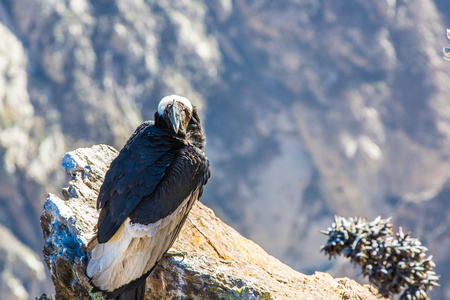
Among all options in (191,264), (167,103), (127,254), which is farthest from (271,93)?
(127,254)

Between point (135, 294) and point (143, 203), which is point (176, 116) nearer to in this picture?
point (143, 203)

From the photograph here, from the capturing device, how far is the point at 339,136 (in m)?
89.6

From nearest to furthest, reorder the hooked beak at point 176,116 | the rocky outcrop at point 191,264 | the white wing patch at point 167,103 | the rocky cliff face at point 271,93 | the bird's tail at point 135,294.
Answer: the bird's tail at point 135,294
the rocky outcrop at point 191,264
the hooked beak at point 176,116
the white wing patch at point 167,103
the rocky cliff face at point 271,93

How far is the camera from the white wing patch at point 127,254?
19.0 ft

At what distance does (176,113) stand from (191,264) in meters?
2.09

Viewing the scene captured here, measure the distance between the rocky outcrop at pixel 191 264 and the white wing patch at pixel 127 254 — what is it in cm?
42

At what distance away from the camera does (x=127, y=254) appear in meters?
5.89

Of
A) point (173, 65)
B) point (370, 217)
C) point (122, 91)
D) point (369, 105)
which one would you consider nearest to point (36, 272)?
point (122, 91)

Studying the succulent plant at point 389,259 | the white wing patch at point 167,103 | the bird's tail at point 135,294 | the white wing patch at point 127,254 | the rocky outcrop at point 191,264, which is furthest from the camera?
the white wing patch at point 167,103

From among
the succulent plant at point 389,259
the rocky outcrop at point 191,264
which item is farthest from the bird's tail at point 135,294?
the succulent plant at point 389,259

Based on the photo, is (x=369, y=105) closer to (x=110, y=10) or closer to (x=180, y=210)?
(x=110, y=10)

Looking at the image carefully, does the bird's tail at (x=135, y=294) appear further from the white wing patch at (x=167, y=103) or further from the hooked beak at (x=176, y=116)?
the white wing patch at (x=167, y=103)

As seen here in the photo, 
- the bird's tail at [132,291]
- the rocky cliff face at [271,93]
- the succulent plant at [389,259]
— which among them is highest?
the rocky cliff face at [271,93]

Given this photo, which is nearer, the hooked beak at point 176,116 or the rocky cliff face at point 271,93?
the hooked beak at point 176,116
